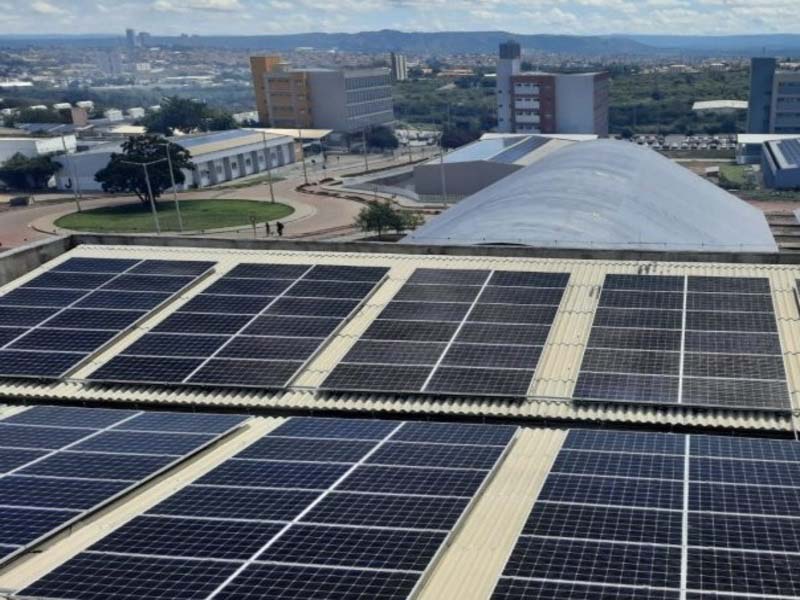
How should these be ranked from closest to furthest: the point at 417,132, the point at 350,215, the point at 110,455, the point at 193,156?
1. the point at 110,455
2. the point at 350,215
3. the point at 193,156
4. the point at 417,132

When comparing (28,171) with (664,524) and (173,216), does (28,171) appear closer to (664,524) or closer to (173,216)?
(173,216)

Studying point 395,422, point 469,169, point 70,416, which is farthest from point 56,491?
point 469,169

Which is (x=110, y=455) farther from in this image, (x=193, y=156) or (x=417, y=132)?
(x=417, y=132)

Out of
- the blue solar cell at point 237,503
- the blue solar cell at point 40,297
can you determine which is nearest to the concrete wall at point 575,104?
the blue solar cell at point 40,297

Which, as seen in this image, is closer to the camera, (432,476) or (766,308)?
(432,476)

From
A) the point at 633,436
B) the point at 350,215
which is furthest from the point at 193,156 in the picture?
the point at 633,436
